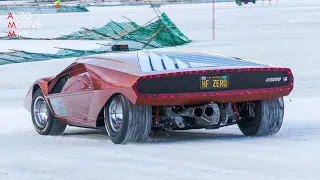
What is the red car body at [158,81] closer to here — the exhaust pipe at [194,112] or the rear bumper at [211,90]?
the rear bumper at [211,90]

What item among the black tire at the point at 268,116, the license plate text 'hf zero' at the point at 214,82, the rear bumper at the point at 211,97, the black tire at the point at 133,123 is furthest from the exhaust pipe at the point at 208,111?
the black tire at the point at 268,116

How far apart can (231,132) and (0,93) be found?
7.48 m

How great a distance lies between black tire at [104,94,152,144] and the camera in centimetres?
873

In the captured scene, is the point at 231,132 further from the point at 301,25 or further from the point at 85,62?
the point at 301,25

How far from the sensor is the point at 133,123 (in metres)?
8.77

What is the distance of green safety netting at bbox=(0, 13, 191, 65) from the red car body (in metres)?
13.6

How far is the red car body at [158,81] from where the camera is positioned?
8.62 meters

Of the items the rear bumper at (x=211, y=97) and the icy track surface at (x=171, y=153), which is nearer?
the icy track surface at (x=171, y=153)

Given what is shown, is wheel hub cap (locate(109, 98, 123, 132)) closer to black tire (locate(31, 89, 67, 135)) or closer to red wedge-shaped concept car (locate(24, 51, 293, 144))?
red wedge-shaped concept car (locate(24, 51, 293, 144))

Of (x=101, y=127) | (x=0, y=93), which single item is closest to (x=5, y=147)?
(x=101, y=127)

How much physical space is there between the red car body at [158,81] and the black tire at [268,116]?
1.07 feet

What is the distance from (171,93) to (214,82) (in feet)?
1.52

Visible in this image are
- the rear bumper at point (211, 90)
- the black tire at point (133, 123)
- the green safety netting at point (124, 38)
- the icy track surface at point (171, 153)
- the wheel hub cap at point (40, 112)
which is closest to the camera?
the icy track surface at point (171, 153)

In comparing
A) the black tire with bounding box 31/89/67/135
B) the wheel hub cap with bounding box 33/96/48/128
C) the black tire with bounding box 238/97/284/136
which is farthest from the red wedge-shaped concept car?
the wheel hub cap with bounding box 33/96/48/128
